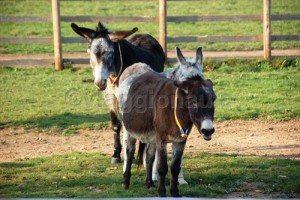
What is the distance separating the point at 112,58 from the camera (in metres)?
10.9

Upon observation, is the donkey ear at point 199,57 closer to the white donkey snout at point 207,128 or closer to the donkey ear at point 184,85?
the donkey ear at point 184,85

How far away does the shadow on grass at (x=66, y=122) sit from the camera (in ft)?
46.5

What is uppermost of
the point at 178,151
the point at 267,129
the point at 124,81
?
the point at 124,81

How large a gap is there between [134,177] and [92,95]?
21.2 ft

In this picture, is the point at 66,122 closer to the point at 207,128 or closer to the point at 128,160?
the point at 128,160

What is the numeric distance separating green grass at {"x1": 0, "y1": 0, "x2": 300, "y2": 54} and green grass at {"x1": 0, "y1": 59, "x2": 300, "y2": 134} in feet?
12.5

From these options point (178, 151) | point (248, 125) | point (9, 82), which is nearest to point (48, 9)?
point (9, 82)

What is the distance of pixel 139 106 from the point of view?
9359 millimetres

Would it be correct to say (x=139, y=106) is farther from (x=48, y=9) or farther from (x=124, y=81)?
(x=48, y=9)

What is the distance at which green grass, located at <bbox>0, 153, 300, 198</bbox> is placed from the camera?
9.45m

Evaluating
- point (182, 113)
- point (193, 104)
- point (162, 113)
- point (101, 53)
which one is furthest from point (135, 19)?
point (193, 104)

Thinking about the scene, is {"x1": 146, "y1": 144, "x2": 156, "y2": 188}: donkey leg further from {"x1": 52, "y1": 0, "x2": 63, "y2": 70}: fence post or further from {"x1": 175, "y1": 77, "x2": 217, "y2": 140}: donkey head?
{"x1": 52, "y1": 0, "x2": 63, "y2": 70}: fence post

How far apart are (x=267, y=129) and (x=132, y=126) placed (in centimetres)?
501

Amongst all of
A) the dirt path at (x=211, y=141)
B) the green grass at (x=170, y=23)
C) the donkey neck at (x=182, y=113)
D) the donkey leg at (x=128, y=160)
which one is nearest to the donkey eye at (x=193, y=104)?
the donkey neck at (x=182, y=113)
